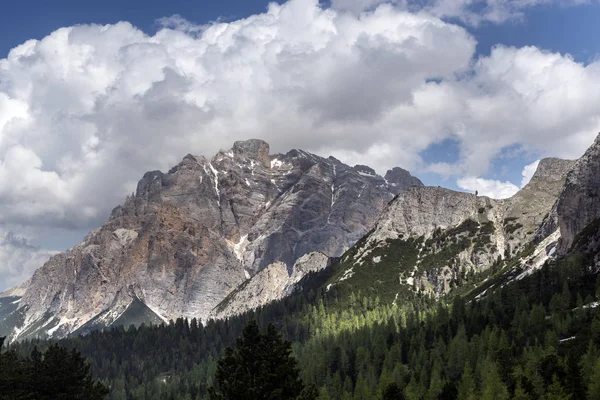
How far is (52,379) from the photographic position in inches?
3337

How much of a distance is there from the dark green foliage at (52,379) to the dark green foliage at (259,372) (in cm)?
3738

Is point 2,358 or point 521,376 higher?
point 2,358

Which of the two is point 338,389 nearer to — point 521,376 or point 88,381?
point 521,376

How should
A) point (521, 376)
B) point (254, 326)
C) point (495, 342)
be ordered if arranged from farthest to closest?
point (495, 342) → point (521, 376) → point (254, 326)

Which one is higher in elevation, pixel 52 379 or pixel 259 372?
pixel 52 379

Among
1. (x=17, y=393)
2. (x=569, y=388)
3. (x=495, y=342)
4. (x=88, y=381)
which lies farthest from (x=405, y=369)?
(x=17, y=393)

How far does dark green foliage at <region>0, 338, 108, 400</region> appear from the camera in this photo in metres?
80.6

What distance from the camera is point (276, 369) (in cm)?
5466

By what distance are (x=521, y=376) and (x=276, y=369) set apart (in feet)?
303

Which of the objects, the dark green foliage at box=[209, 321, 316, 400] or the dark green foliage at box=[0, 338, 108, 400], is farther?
the dark green foliage at box=[0, 338, 108, 400]

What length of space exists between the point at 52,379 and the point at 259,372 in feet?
143

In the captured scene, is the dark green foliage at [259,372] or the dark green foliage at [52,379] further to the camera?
the dark green foliage at [52,379]

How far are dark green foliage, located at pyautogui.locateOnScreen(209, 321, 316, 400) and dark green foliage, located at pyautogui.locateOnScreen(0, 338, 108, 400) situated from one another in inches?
1472

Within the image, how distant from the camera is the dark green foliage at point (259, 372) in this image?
175 ft
